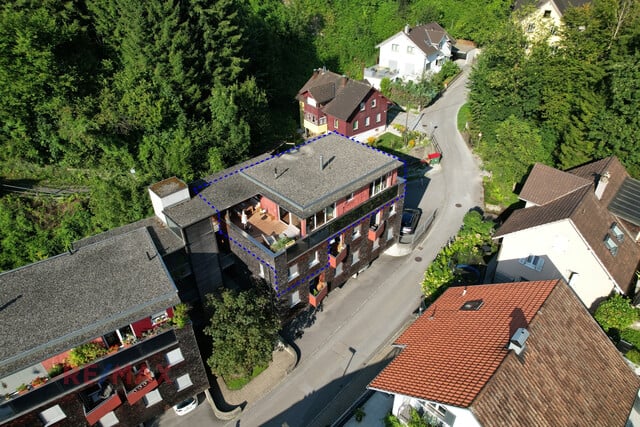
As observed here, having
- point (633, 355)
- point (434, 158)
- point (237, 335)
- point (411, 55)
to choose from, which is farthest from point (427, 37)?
point (237, 335)

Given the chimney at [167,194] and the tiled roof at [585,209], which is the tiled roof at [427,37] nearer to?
the tiled roof at [585,209]

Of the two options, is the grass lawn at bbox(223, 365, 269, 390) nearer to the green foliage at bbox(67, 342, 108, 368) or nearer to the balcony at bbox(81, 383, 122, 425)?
the balcony at bbox(81, 383, 122, 425)

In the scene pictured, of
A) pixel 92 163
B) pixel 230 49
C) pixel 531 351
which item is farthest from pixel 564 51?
pixel 92 163

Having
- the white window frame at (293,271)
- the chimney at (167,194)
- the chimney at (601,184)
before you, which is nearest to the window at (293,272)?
the white window frame at (293,271)

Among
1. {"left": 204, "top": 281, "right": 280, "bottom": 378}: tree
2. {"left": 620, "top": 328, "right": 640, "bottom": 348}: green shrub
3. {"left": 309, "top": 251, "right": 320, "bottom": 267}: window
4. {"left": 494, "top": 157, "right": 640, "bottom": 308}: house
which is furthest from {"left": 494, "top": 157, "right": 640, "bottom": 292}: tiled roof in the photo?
{"left": 204, "top": 281, "right": 280, "bottom": 378}: tree

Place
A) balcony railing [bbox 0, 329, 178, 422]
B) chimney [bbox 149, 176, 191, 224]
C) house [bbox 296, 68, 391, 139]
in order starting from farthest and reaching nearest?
house [bbox 296, 68, 391, 139] → chimney [bbox 149, 176, 191, 224] → balcony railing [bbox 0, 329, 178, 422]
